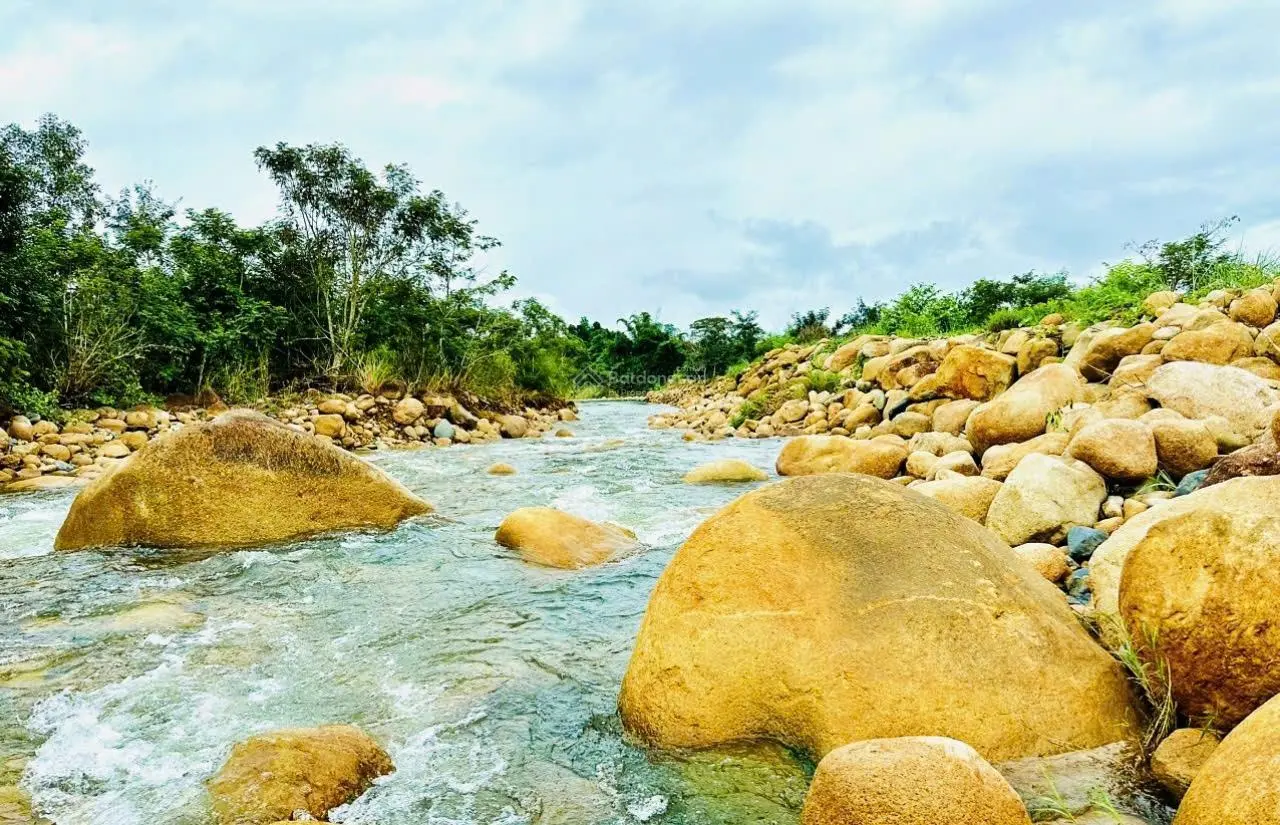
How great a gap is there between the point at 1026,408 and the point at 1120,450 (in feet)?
8.28

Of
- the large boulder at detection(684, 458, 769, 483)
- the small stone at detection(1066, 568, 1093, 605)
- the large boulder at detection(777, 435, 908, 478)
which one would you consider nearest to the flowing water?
the small stone at detection(1066, 568, 1093, 605)

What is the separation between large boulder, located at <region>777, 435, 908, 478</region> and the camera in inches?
335

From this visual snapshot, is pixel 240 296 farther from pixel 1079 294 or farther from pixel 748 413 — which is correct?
pixel 1079 294

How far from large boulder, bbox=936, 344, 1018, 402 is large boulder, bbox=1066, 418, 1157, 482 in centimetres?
572

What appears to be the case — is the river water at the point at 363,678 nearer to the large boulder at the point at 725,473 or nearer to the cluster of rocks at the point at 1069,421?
the cluster of rocks at the point at 1069,421

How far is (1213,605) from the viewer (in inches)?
91.4

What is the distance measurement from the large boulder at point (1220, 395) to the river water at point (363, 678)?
4.25 meters

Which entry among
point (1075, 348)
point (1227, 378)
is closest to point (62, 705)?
point (1227, 378)

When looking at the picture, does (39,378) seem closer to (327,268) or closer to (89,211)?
(327,268)

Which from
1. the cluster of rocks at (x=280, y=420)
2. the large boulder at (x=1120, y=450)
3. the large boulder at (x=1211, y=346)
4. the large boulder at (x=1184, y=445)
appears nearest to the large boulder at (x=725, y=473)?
the cluster of rocks at (x=280, y=420)

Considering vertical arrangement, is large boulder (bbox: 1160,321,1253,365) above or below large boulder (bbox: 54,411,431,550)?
above

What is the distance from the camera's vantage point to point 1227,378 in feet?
18.9

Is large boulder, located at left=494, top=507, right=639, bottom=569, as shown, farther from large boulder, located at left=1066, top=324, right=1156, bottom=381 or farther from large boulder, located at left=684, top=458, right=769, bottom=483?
large boulder, located at left=1066, top=324, right=1156, bottom=381

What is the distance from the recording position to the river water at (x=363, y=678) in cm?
251
